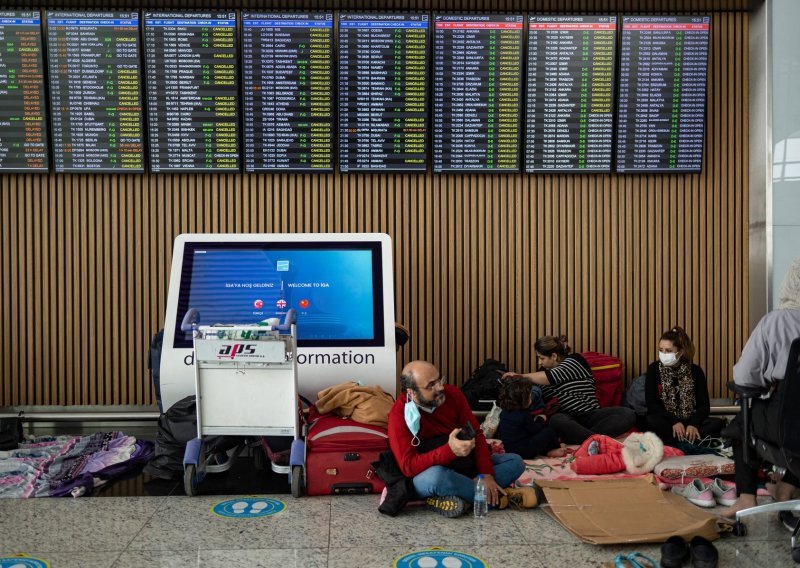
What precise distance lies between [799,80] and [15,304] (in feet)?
22.6

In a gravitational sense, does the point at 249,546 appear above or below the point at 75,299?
below

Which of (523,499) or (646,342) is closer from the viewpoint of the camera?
(523,499)

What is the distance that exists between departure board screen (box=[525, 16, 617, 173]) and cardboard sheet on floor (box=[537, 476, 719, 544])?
292 cm

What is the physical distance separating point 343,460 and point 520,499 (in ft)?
3.52

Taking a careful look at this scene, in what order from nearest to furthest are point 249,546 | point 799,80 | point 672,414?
point 249,546
point 672,414
point 799,80

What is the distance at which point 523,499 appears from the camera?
12.7ft

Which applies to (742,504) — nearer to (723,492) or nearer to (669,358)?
(723,492)

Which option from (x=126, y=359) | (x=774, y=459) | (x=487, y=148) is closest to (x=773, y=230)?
(x=487, y=148)

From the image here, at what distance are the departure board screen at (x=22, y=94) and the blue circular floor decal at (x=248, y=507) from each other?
355 centimetres

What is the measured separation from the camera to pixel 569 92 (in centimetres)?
597

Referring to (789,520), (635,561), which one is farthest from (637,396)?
(635,561)

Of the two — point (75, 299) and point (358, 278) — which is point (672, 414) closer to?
point (358, 278)

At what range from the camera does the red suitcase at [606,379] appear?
19.3ft

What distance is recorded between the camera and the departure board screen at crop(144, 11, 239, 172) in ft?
19.0
